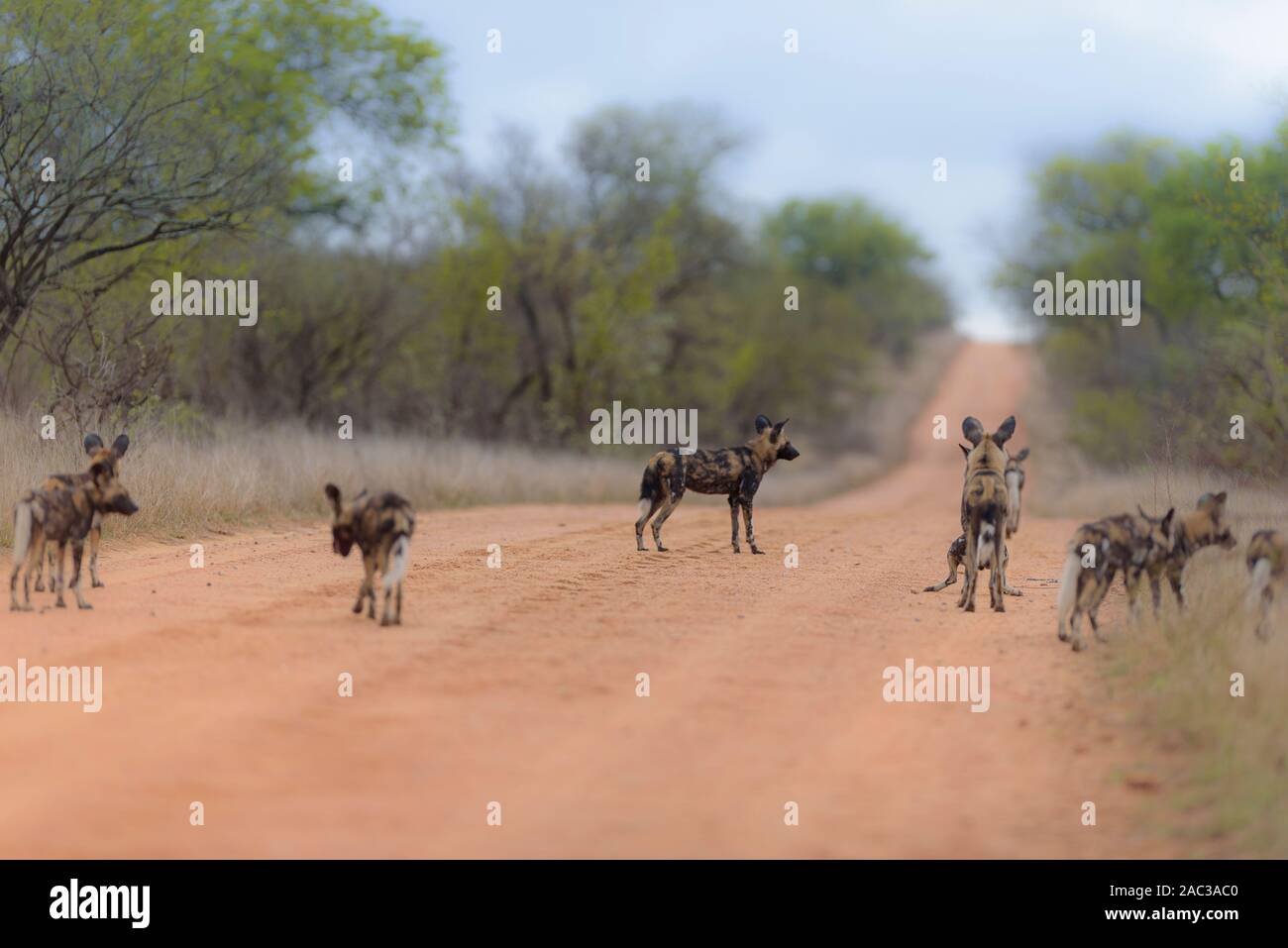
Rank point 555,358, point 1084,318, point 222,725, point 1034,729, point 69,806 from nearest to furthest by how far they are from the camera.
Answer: point 69,806, point 222,725, point 1034,729, point 555,358, point 1084,318

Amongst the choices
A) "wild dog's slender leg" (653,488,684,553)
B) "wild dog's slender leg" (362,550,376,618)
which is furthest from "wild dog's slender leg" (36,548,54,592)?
"wild dog's slender leg" (653,488,684,553)

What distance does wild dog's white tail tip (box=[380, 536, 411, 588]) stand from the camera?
8.73 m

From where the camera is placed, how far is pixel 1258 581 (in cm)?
A: 849

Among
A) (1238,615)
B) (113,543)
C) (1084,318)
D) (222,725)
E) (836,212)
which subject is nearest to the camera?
(222,725)

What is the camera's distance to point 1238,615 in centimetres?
853

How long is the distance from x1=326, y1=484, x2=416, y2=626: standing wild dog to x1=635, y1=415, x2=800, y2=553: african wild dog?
5.38 m

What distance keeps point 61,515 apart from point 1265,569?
7728mm

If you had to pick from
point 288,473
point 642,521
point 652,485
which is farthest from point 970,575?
point 288,473

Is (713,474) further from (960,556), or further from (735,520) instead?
(960,556)

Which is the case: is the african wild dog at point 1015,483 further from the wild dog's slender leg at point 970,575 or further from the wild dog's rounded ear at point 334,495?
the wild dog's rounded ear at point 334,495

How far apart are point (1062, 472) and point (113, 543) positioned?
90.5 feet

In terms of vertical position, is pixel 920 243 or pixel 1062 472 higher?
pixel 920 243

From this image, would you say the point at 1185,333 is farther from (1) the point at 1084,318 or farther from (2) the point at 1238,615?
(2) the point at 1238,615

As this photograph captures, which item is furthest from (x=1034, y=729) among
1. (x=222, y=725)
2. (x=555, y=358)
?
(x=555, y=358)
